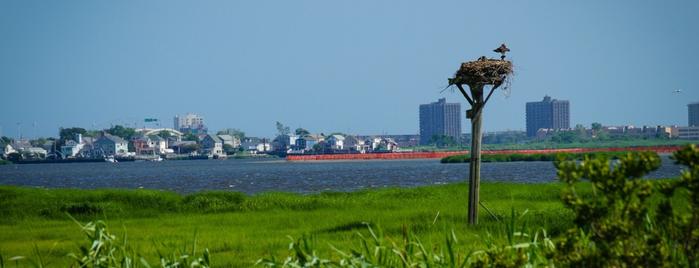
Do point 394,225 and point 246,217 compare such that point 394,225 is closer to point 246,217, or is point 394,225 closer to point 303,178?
point 246,217

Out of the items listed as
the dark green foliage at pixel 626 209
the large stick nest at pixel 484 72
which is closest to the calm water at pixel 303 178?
the large stick nest at pixel 484 72

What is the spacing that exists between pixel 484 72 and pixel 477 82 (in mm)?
190

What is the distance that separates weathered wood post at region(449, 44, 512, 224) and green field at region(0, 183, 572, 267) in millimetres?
945

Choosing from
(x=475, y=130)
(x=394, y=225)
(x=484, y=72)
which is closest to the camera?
(x=484, y=72)

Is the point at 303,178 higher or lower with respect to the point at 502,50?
lower

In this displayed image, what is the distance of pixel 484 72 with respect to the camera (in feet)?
45.4

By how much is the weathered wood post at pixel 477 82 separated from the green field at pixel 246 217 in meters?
0.94

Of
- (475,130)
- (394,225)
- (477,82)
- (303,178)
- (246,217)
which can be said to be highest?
(477,82)

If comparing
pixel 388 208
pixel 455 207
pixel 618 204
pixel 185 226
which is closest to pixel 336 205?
pixel 388 208

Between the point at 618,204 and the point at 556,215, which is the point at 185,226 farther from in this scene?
the point at 618,204

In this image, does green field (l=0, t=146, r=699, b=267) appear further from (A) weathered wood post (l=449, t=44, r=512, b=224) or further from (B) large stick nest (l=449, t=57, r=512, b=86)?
(B) large stick nest (l=449, t=57, r=512, b=86)

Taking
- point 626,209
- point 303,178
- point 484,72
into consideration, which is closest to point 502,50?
point 484,72

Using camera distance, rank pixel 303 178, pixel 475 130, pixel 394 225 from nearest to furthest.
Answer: pixel 475 130 → pixel 394 225 → pixel 303 178

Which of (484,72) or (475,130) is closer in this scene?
(484,72)
